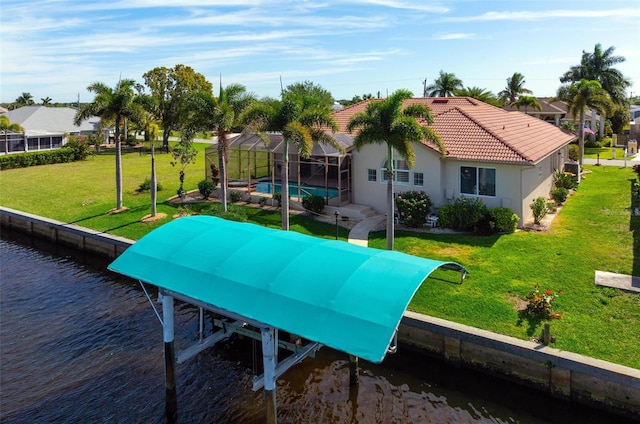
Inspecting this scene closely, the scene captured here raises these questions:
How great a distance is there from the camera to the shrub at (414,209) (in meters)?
24.6

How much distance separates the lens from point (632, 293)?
16422 millimetres

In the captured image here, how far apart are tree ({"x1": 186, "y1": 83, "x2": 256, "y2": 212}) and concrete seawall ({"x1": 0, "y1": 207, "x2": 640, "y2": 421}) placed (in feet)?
43.1

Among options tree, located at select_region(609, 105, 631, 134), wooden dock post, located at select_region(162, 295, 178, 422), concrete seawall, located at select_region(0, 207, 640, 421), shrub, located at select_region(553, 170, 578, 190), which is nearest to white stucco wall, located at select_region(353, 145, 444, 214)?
shrub, located at select_region(553, 170, 578, 190)

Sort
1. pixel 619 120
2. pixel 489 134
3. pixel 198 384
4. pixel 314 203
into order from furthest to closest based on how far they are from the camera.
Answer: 1. pixel 619 120
2. pixel 314 203
3. pixel 489 134
4. pixel 198 384

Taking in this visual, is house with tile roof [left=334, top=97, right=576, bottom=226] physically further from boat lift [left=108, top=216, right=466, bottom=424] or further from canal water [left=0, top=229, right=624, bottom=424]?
boat lift [left=108, top=216, right=466, bottom=424]

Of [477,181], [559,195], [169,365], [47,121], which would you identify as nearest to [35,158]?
[47,121]

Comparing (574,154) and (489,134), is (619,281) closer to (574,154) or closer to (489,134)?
(489,134)

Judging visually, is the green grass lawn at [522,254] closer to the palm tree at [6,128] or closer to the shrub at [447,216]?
the shrub at [447,216]

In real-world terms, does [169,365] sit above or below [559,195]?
below

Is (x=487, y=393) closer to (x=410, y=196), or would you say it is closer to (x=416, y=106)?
(x=416, y=106)

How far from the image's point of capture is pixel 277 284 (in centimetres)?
1166

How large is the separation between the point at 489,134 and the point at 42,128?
53739mm

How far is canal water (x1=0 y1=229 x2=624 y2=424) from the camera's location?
13.0 m

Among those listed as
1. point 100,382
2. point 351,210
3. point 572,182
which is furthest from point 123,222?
point 572,182
